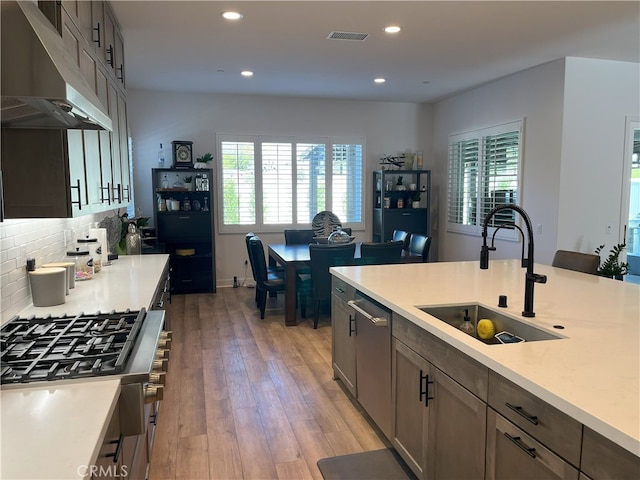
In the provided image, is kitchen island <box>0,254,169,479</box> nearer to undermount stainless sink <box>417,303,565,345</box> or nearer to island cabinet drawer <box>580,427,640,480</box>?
island cabinet drawer <box>580,427,640,480</box>

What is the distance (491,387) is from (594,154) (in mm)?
4485

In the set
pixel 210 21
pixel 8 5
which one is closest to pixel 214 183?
pixel 210 21

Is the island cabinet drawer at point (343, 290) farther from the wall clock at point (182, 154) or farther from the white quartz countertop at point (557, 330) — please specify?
the wall clock at point (182, 154)

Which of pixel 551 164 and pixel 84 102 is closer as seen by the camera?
pixel 84 102

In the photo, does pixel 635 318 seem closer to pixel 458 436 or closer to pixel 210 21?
pixel 458 436

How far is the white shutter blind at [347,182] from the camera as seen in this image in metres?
7.30

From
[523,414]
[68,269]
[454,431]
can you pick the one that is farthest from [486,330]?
[68,269]

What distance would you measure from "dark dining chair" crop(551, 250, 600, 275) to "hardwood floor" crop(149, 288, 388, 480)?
5.76 feet

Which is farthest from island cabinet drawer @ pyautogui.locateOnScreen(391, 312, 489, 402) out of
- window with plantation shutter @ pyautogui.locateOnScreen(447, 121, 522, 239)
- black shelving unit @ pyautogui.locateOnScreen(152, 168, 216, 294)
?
black shelving unit @ pyautogui.locateOnScreen(152, 168, 216, 294)

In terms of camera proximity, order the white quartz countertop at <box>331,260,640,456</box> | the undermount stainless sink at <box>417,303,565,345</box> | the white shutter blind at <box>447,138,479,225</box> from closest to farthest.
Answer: the white quartz countertop at <box>331,260,640,456</box> < the undermount stainless sink at <box>417,303,565,345</box> < the white shutter blind at <box>447,138,479,225</box>

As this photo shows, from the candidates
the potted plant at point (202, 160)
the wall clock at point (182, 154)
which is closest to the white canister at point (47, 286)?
the wall clock at point (182, 154)

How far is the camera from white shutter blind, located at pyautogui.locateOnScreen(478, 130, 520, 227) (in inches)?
222

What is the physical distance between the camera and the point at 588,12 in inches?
143

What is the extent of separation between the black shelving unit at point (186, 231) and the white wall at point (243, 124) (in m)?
0.35
